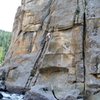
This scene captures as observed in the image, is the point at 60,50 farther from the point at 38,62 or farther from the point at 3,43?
the point at 3,43

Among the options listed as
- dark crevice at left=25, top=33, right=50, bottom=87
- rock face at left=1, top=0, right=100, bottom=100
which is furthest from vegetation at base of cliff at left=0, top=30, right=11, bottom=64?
dark crevice at left=25, top=33, right=50, bottom=87

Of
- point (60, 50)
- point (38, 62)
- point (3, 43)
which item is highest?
point (3, 43)

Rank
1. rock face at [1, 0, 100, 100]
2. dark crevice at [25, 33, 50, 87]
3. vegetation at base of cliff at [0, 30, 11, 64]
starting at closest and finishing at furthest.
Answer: rock face at [1, 0, 100, 100]
dark crevice at [25, 33, 50, 87]
vegetation at base of cliff at [0, 30, 11, 64]

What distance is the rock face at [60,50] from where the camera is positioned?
1867 cm

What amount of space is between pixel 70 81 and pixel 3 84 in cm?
748

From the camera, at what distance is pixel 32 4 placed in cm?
2688

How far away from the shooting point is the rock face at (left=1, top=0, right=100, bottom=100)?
18.7 metres

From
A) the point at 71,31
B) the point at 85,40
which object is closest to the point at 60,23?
the point at 71,31

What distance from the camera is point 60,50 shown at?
20.8 m

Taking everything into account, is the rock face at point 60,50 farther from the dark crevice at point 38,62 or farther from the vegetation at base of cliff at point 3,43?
the vegetation at base of cliff at point 3,43

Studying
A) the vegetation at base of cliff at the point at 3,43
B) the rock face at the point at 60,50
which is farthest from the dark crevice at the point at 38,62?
the vegetation at base of cliff at the point at 3,43

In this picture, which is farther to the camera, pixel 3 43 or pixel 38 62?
pixel 3 43

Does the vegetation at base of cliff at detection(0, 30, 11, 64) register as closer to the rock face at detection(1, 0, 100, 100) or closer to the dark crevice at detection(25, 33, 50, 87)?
the rock face at detection(1, 0, 100, 100)

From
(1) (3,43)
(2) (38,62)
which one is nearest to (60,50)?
(2) (38,62)
